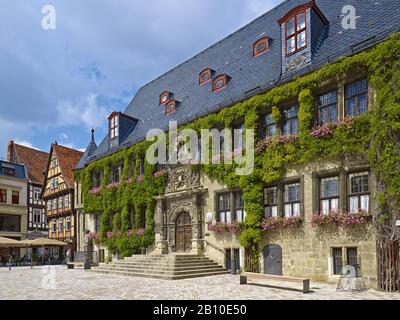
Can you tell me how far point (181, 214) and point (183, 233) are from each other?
3.47ft

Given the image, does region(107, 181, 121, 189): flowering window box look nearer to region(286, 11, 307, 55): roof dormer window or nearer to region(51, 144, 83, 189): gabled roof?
region(51, 144, 83, 189): gabled roof

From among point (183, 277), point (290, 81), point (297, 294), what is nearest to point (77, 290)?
point (183, 277)

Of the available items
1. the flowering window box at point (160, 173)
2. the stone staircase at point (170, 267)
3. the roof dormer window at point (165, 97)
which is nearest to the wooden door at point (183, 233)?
the stone staircase at point (170, 267)

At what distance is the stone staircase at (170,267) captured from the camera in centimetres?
1892

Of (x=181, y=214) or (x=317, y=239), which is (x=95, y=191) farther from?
(x=317, y=239)

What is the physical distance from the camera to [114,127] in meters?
31.0

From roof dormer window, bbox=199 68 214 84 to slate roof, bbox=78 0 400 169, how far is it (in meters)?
0.48

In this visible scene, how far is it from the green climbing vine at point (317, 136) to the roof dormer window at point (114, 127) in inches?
264

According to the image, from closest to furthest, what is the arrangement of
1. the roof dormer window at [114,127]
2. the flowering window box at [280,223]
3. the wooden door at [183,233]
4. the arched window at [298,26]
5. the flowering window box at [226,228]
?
the flowering window box at [280,223], the arched window at [298,26], the flowering window box at [226,228], the wooden door at [183,233], the roof dormer window at [114,127]

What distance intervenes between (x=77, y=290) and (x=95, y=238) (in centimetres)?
1546

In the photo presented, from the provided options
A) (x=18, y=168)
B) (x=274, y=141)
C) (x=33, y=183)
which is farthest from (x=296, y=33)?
(x=33, y=183)

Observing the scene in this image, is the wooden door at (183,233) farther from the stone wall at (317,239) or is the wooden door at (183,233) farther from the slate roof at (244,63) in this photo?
the stone wall at (317,239)

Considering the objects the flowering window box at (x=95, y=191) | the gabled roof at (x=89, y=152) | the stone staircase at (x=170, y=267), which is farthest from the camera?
the gabled roof at (x=89, y=152)

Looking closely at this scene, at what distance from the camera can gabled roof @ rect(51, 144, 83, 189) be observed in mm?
40094
